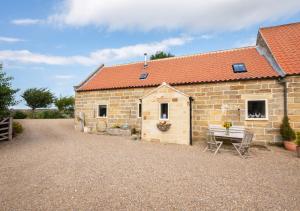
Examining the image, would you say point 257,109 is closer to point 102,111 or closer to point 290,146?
point 290,146

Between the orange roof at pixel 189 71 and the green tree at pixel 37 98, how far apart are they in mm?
24783

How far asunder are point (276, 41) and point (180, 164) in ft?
33.4

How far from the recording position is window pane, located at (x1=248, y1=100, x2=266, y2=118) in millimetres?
10312

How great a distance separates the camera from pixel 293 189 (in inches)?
179

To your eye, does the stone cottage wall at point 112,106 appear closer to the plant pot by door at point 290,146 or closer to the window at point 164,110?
the window at point 164,110

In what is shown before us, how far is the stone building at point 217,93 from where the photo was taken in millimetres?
9961

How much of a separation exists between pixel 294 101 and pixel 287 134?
1.65 metres

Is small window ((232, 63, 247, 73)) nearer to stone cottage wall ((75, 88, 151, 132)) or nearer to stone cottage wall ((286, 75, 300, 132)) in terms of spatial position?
stone cottage wall ((286, 75, 300, 132))

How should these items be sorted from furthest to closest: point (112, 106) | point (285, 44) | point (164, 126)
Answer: point (112, 106), point (285, 44), point (164, 126)

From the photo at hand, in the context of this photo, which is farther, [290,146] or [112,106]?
[112,106]

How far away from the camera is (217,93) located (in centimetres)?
1116

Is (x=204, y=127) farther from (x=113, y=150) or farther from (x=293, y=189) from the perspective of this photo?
(x=293, y=189)

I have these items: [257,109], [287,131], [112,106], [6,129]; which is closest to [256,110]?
[257,109]

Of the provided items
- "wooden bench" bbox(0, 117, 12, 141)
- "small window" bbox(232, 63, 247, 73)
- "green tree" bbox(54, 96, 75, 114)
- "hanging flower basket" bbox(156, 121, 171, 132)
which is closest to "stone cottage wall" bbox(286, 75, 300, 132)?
"small window" bbox(232, 63, 247, 73)
